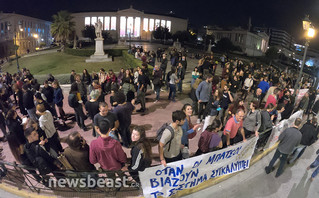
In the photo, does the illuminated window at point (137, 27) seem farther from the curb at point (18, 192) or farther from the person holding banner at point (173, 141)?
the person holding banner at point (173, 141)

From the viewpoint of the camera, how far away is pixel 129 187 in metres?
4.57

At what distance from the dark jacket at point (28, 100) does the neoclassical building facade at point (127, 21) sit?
267ft

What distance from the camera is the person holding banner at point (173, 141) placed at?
13.1ft

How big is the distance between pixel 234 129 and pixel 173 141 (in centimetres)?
199

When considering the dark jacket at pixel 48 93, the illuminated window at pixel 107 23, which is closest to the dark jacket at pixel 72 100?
the dark jacket at pixel 48 93

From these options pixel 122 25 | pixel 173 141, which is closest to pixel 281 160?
pixel 173 141

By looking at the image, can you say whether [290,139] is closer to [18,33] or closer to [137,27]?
[18,33]

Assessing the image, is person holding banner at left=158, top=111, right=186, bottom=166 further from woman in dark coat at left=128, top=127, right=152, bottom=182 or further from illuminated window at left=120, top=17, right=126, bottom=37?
illuminated window at left=120, top=17, right=126, bottom=37

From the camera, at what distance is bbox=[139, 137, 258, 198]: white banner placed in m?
4.11

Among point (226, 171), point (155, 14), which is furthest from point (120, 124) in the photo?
point (155, 14)

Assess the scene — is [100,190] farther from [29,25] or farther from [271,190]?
[29,25]

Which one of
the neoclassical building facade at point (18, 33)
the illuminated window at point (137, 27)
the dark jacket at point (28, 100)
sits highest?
the illuminated window at point (137, 27)

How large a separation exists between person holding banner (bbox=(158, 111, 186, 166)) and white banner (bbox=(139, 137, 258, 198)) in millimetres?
271

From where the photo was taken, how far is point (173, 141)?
167 inches
